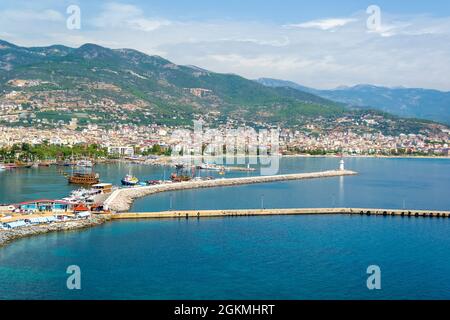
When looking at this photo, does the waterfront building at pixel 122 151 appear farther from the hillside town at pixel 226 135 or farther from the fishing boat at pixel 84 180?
the fishing boat at pixel 84 180

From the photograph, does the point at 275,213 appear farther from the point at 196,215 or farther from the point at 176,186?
the point at 176,186

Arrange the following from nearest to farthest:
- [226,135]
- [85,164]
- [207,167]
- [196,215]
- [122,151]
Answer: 1. [196,215]
2. [85,164]
3. [207,167]
4. [122,151]
5. [226,135]

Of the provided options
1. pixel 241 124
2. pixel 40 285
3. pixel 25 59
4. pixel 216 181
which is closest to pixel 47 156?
pixel 216 181

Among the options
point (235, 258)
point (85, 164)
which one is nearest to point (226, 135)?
point (85, 164)

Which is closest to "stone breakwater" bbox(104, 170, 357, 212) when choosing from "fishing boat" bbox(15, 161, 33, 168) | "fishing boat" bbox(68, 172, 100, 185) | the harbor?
the harbor

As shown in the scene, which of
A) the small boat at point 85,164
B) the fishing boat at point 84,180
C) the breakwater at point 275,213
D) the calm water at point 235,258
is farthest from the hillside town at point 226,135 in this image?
the breakwater at point 275,213

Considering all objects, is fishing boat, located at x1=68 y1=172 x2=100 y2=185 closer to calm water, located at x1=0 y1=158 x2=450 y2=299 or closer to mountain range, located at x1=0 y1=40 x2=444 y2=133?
calm water, located at x1=0 y1=158 x2=450 y2=299
